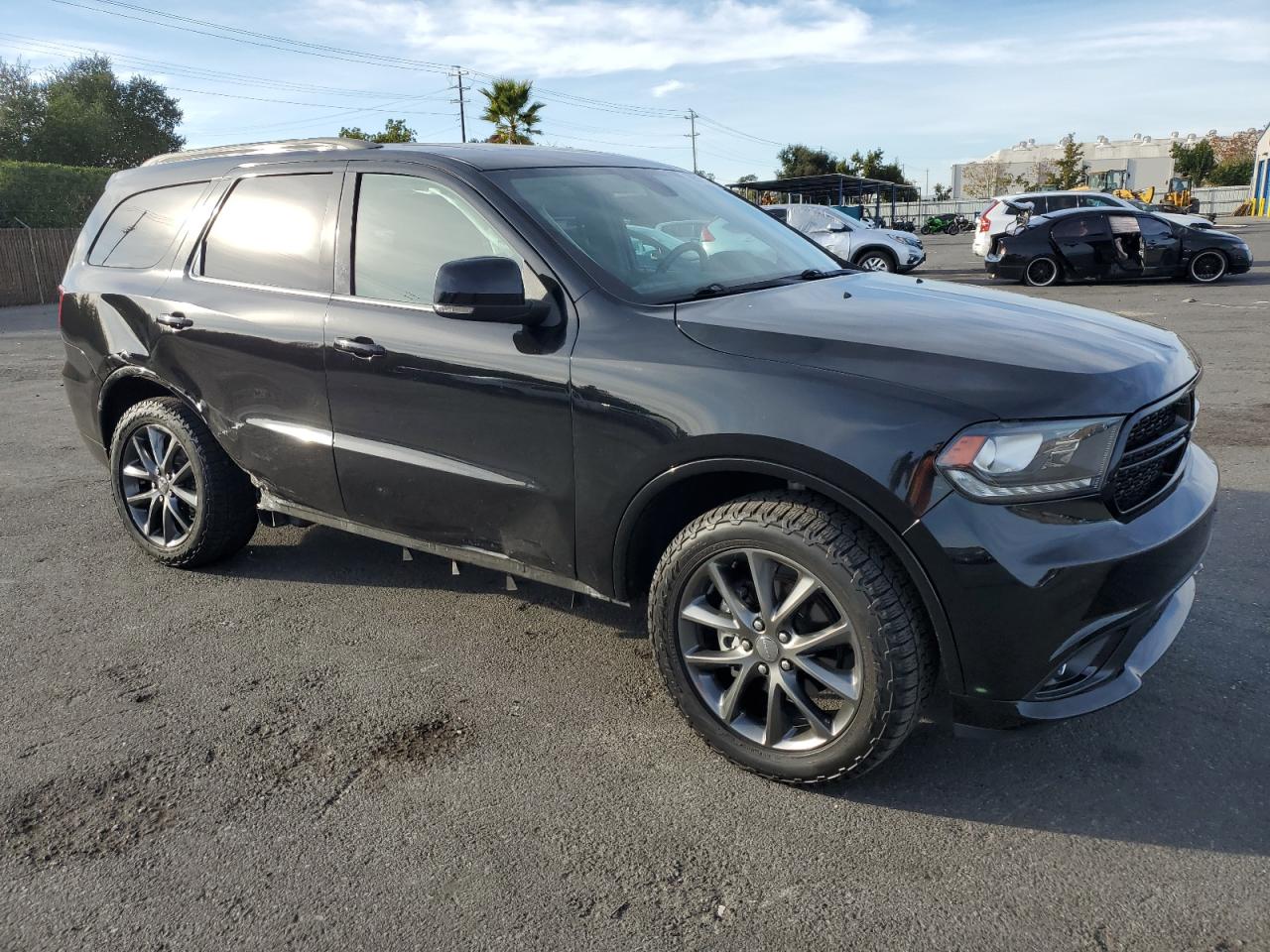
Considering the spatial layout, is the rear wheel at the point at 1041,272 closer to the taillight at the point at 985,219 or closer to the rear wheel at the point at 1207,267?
the rear wheel at the point at 1207,267

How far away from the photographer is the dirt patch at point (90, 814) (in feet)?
8.79

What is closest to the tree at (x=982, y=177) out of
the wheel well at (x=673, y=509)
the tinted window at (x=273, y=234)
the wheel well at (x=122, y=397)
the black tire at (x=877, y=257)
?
the black tire at (x=877, y=257)

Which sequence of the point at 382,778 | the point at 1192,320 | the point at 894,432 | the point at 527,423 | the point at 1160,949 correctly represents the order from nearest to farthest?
the point at 1160,949, the point at 894,432, the point at 382,778, the point at 527,423, the point at 1192,320

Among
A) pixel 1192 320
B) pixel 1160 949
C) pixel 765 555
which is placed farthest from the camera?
pixel 1192 320

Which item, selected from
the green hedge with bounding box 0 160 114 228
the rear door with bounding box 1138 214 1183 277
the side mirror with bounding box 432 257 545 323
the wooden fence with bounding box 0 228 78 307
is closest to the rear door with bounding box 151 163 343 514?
the side mirror with bounding box 432 257 545 323

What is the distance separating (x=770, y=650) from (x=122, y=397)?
11.9 feet

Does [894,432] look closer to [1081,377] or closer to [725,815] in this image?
[1081,377]

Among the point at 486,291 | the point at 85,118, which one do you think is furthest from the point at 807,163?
the point at 486,291

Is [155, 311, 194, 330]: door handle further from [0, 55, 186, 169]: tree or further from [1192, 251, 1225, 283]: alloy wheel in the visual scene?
[0, 55, 186, 169]: tree

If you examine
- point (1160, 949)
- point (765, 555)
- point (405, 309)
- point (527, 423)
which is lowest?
point (1160, 949)

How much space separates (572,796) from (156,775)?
127cm

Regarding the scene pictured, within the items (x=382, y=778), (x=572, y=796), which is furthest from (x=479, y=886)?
(x=382, y=778)

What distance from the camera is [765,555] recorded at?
274 cm

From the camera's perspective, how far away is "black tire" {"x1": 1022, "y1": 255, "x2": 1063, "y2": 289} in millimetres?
17859
